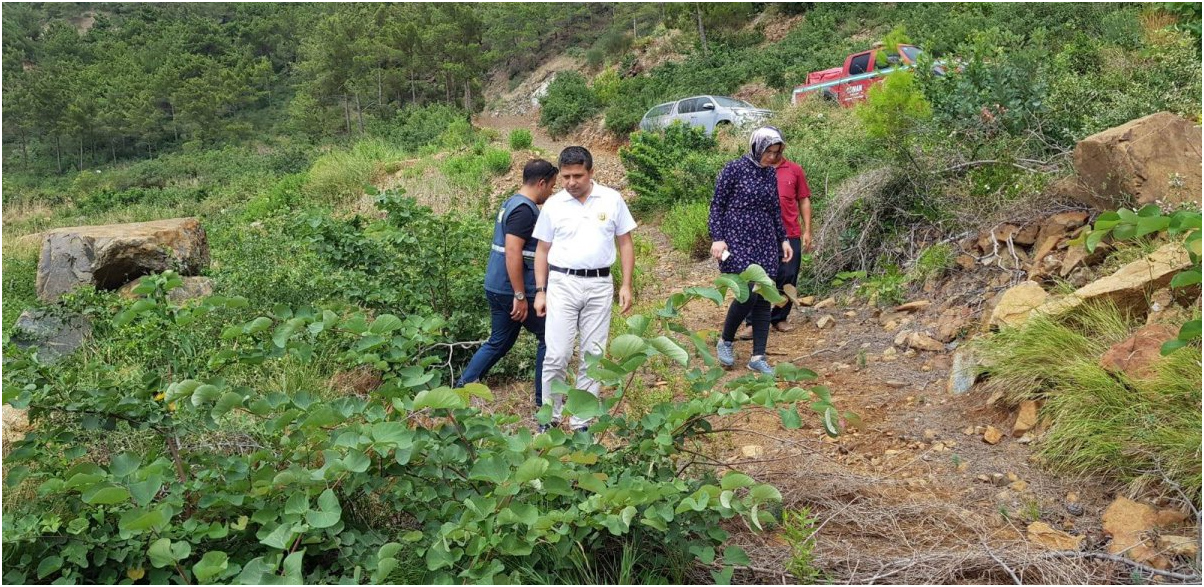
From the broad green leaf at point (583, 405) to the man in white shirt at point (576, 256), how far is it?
1.31 metres

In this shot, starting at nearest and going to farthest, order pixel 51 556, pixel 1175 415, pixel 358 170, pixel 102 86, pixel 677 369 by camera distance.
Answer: pixel 51 556 < pixel 1175 415 < pixel 677 369 < pixel 358 170 < pixel 102 86

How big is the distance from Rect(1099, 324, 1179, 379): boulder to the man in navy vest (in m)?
2.58

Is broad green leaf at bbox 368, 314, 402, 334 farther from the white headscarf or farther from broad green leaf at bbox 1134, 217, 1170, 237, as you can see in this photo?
the white headscarf

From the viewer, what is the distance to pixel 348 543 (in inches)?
102

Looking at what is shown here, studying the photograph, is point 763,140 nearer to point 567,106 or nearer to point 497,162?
point 497,162

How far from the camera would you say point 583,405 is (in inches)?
97.9

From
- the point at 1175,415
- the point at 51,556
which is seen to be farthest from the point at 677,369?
the point at 51,556

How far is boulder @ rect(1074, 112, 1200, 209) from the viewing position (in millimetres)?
4855

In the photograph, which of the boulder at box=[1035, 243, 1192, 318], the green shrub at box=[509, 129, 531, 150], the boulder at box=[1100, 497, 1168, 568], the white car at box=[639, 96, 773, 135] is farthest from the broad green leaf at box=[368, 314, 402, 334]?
the green shrub at box=[509, 129, 531, 150]

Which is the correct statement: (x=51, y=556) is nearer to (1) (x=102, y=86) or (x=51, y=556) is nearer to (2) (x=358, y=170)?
(2) (x=358, y=170)

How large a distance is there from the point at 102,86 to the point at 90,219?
2974 centimetres

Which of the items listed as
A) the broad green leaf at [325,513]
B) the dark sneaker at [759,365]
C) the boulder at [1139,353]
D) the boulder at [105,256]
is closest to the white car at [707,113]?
the boulder at [105,256]

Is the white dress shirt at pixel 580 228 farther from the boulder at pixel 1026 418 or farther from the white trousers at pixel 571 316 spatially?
the boulder at pixel 1026 418

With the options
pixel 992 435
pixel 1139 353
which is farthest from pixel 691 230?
pixel 1139 353
